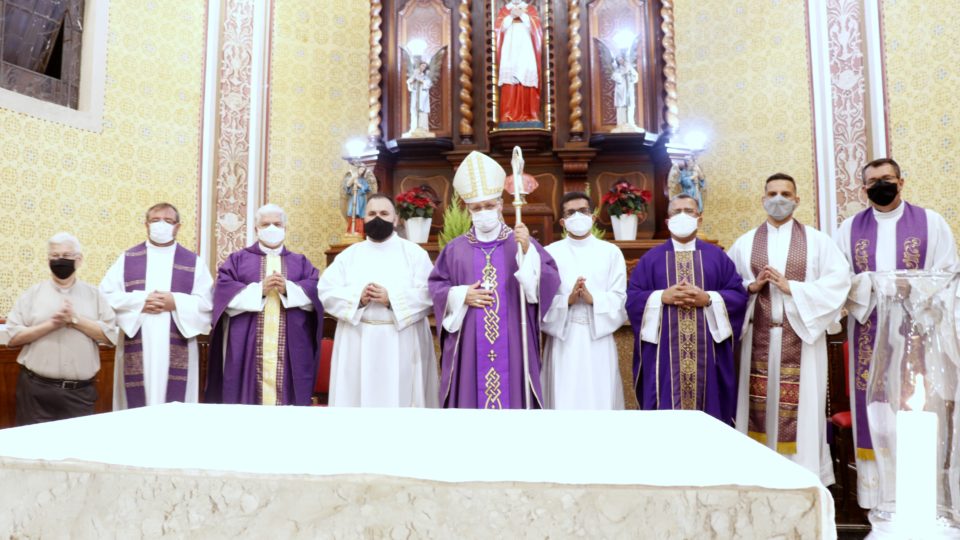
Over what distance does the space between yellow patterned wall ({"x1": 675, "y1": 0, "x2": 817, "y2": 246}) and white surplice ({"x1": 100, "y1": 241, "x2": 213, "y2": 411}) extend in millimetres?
4943

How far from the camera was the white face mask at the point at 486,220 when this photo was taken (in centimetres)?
478

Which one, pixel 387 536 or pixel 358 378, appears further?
pixel 358 378

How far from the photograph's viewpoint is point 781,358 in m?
4.56

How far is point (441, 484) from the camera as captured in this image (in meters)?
1.23

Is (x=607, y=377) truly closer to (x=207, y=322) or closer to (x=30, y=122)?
(x=207, y=322)

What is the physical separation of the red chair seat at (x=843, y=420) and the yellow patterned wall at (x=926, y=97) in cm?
257

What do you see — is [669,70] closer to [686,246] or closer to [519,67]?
[519,67]

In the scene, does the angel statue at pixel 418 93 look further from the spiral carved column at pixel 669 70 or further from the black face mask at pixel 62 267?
the black face mask at pixel 62 267

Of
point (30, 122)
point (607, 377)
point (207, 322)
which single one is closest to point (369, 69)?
point (30, 122)

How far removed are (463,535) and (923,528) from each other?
67 cm

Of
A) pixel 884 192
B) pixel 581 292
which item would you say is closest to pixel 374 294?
pixel 581 292

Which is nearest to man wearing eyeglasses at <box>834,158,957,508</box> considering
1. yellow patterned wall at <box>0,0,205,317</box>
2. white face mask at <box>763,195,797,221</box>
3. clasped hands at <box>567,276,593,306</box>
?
white face mask at <box>763,195,797,221</box>

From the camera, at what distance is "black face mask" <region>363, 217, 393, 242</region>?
5.10m

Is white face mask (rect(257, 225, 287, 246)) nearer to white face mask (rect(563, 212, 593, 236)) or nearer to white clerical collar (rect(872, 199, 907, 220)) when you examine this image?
white face mask (rect(563, 212, 593, 236))
